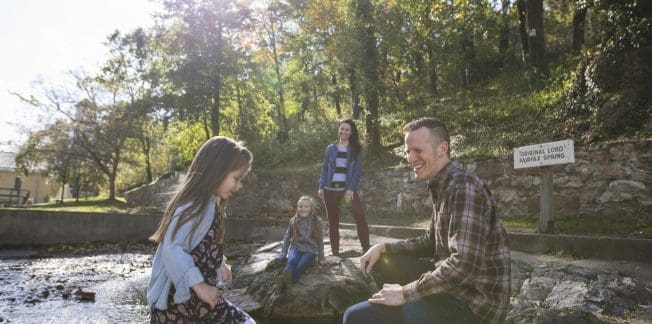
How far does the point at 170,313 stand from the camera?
7.37 feet

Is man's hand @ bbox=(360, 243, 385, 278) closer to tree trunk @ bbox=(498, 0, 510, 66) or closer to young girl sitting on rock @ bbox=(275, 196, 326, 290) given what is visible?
young girl sitting on rock @ bbox=(275, 196, 326, 290)

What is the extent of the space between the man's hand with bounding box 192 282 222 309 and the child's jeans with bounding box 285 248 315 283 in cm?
328

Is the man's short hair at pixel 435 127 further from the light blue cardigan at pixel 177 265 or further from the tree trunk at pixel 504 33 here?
the tree trunk at pixel 504 33

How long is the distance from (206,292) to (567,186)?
342 inches

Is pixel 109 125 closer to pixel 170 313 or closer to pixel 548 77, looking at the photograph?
pixel 548 77

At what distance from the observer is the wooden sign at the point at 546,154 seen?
655 cm

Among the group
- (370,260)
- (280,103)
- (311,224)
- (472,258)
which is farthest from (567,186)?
(280,103)

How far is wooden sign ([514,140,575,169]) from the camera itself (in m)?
6.55

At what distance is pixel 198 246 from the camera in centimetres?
232

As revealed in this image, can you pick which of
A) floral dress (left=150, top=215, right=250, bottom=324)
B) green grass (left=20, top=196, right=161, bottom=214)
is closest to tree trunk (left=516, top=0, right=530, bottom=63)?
green grass (left=20, top=196, right=161, bottom=214)

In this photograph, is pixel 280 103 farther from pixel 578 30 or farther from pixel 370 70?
pixel 578 30

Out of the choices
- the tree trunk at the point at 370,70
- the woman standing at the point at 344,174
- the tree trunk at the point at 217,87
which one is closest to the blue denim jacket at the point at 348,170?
the woman standing at the point at 344,174

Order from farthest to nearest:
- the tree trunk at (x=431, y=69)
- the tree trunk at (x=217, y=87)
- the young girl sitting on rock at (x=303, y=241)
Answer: the tree trunk at (x=431, y=69), the tree trunk at (x=217, y=87), the young girl sitting on rock at (x=303, y=241)

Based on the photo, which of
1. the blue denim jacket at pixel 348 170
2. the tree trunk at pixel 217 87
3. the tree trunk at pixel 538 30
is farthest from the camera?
the tree trunk at pixel 217 87
